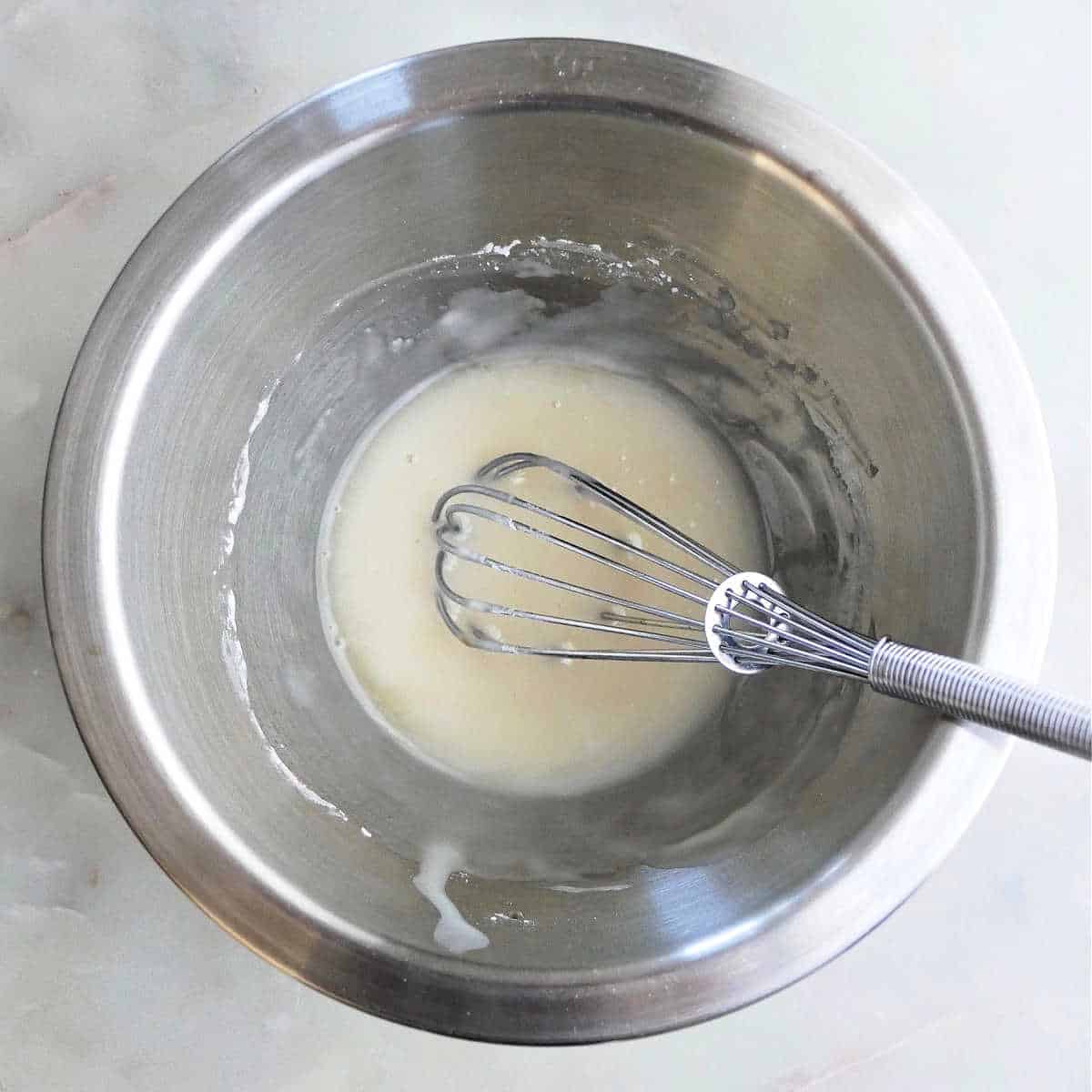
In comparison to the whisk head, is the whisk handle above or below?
below

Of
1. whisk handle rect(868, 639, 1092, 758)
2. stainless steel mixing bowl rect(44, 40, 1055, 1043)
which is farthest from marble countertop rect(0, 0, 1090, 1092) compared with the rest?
whisk handle rect(868, 639, 1092, 758)

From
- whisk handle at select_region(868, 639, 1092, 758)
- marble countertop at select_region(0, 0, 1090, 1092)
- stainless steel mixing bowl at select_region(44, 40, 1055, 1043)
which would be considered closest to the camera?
whisk handle at select_region(868, 639, 1092, 758)

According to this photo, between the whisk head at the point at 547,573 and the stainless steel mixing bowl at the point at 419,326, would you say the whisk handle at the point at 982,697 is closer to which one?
the stainless steel mixing bowl at the point at 419,326

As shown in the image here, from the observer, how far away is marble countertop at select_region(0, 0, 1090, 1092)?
768 millimetres

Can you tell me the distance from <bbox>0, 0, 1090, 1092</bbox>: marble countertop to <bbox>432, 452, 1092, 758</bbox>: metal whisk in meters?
0.29

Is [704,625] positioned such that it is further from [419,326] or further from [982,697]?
[419,326]

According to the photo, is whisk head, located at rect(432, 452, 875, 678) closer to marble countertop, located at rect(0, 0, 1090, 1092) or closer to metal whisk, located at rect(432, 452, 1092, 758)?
metal whisk, located at rect(432, 452, 1092, 758)

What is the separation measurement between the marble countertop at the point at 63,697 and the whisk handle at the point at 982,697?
0.36 m

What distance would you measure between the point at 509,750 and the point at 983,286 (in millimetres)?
457

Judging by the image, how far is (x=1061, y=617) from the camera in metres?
0.81

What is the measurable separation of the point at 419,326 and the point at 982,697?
0.48m

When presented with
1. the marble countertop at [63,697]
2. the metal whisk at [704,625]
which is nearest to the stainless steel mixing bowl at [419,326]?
the metal whisk at [704,625]

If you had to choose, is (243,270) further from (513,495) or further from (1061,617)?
A: (1061,617)

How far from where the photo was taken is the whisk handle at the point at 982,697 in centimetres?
45
